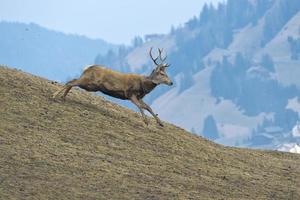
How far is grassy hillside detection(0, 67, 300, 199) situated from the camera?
23.5m

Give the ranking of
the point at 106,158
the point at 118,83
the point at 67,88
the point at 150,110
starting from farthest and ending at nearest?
the point at 67,88
the point at 150,110
the point at 118,83
the point at 106,158

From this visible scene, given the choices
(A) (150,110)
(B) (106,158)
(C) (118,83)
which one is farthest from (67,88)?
(B) (106,158)

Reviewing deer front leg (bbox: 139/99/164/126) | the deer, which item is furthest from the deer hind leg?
deer front leg (bbox: 139/99/164/126)

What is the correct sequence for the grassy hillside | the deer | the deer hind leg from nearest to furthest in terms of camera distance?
the grassy hillside
the deer
the deer hind leg

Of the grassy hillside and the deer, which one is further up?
the deer

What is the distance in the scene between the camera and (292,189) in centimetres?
2789

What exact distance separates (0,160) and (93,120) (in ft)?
20.9

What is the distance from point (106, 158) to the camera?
86.2ft

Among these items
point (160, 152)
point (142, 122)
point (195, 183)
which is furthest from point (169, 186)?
point (142, 122)

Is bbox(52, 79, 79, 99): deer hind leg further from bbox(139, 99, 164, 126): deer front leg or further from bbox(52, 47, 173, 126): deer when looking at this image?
bbox(139, 99, 164, 126): deer front leg

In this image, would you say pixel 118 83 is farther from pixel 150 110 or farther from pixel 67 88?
pixel 67 88

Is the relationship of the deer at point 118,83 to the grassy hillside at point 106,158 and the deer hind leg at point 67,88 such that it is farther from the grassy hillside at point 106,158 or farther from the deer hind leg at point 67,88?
the grassy hillside at point 106,158

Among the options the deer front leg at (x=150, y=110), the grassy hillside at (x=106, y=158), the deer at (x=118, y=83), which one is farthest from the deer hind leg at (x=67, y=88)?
the deer front leg at (x=150, y=110)

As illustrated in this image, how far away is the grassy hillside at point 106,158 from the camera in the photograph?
77.1 feet
